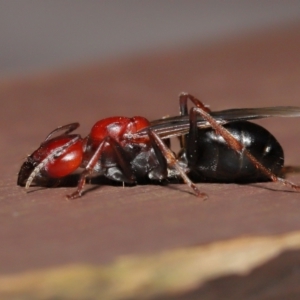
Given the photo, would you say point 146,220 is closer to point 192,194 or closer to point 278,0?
point 192,194

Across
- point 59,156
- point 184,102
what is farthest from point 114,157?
point 184,102

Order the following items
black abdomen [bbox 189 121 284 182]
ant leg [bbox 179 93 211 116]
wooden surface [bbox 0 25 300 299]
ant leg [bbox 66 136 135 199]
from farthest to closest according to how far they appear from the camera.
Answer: ant leg [bbox 179 93 211 116], black abdomen [bbox 189 121 284 182], ant leg [bbox 66 136 135 199], wooden surface [bbox 0 25 300 299]

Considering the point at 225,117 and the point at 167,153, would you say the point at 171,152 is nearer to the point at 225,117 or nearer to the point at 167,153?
the point at 167,153

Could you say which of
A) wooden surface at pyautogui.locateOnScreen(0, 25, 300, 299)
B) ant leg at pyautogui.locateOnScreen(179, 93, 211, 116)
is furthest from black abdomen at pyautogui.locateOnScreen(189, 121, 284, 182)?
ant leg at pyautogui.locateOnScreen(179, 93, 211, 116)

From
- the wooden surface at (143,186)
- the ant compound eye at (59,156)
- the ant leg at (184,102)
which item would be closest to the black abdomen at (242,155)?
the wooden surface at (143,186)

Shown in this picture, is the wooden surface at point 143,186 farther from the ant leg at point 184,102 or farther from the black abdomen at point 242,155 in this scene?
the ant leg at point 184,102

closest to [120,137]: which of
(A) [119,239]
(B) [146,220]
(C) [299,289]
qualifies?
(B) [146,220]

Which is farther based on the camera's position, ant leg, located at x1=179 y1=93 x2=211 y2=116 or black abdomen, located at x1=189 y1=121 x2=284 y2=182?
ant leg, located at x1=179 y1=93 x2=211 y2=116

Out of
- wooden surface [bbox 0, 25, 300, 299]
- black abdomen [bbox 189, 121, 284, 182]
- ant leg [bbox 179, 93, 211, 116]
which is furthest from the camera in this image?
ant leg [bbox 179, 93, 211, 116]

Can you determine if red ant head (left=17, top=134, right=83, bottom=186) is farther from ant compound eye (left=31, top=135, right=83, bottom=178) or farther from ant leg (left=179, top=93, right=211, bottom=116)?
ant leg (left=179, top=93, right=211, bottom=116)
